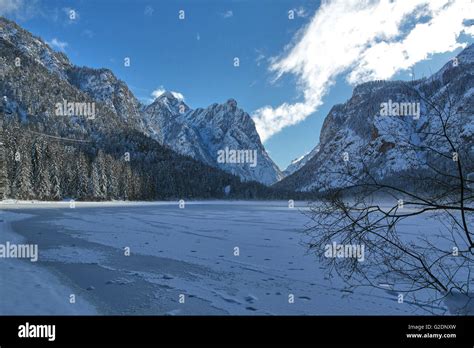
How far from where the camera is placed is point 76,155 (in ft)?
326

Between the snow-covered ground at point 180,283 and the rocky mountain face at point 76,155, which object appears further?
the rocky mountain face at point 76,155

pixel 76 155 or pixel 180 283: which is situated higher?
pixel 76 155

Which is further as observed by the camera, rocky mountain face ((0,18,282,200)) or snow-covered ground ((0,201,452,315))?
rocky mountain face ((0,18,282,200))

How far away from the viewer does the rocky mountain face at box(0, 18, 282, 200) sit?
59.8 m

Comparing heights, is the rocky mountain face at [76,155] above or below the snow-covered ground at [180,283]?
above

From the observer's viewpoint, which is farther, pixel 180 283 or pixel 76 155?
pixel 76 155

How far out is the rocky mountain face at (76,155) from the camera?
5978 cm

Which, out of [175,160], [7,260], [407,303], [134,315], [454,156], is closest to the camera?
[454,156]

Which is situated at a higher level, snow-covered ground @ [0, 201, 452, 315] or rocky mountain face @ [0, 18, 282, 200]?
rocky mountain face @ [0, 18, 282, 200]
